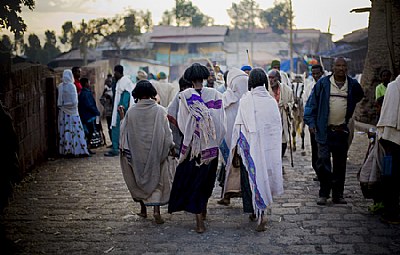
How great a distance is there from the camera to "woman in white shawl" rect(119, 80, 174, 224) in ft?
24.0

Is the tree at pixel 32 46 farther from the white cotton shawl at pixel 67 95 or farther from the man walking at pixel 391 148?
the man walking at pixel 391 148

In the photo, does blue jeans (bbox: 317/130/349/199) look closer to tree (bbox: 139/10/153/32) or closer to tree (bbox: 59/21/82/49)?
tree (bbox: 59/21/82/49)

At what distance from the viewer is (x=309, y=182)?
9672 mm

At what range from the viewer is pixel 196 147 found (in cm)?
682

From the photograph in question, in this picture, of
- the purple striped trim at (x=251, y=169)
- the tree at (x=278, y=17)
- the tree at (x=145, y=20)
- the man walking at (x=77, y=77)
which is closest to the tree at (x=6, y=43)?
the man walking at (x=77, y=77)

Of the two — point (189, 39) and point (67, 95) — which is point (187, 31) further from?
point (67, 95)

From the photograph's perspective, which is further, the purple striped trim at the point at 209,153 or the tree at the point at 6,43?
the tree at the point at 6,43

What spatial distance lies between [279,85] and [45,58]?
1237cm

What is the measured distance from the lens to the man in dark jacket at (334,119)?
7.91m

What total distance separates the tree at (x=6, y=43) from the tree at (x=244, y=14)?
159 ft

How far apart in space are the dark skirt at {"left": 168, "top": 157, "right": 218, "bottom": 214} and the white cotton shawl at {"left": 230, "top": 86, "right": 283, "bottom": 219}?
50 centimetres

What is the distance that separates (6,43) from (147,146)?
4.01 m

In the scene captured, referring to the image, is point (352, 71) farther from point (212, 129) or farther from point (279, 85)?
point (212, 129)

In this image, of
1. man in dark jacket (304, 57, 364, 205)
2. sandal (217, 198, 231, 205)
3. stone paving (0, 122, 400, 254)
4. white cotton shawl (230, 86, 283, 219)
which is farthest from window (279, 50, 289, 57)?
white cotton shawl (230, 86, 283, 219)
